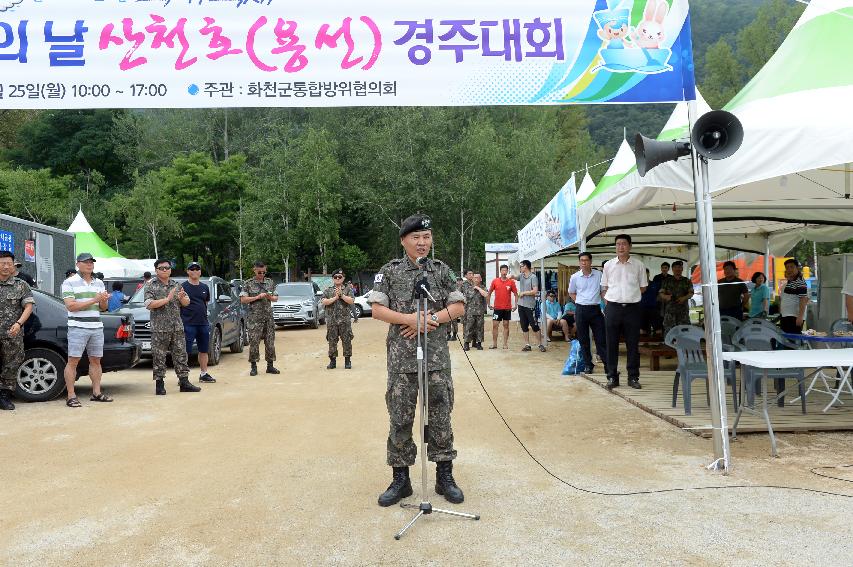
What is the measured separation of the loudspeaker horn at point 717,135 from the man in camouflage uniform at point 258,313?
7935mm

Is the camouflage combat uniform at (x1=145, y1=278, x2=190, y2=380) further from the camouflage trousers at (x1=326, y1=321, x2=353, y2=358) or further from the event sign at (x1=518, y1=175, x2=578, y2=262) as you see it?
the event sign at (x1=518, y1=175, x2=578, y2=262)

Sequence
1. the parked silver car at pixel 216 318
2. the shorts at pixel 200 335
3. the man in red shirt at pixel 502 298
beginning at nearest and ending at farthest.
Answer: the shorts at pixel 200 335, the parked silver car at pixel 216 318, the man in red shirt at pixel 502 298

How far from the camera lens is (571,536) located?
12.8ft

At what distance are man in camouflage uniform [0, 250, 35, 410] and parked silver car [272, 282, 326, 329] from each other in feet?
47.4

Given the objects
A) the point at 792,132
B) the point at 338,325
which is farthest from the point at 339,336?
the point at 792,132

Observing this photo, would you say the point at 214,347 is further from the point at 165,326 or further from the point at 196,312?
the point at 165,326

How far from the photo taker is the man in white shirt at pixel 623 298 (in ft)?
28.8

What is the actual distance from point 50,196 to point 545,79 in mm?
43260

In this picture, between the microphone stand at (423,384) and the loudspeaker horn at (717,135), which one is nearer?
the microphone stand at (423,384)

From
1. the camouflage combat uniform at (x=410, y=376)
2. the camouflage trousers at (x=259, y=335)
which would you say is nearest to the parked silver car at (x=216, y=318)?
the camouflage trousers at (x=259, y=335)

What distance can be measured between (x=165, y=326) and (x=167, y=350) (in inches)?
13.4

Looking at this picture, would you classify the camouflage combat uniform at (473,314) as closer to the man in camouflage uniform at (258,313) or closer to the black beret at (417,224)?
the man in camouflage uniform at (258,313)

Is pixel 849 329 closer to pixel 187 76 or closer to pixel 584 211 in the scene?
pixel 584 211

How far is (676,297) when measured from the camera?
41.0 ft
